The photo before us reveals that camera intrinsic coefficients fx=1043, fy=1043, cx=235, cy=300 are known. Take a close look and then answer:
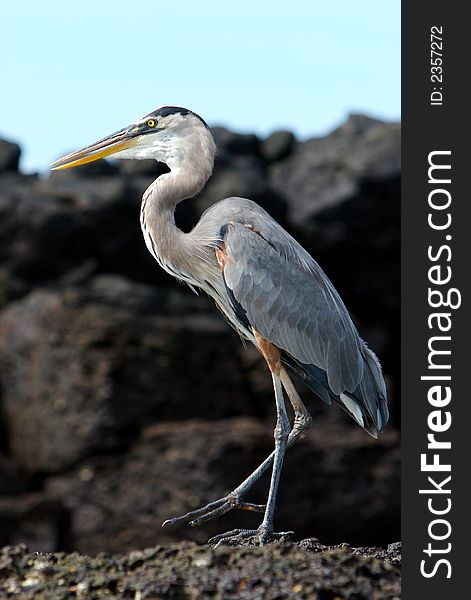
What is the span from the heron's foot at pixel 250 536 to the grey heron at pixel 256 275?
31.8 inches

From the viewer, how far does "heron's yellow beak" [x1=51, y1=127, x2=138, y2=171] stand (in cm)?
668

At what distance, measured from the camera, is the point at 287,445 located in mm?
6160

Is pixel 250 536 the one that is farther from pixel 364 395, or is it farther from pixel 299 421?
pixel 364 395

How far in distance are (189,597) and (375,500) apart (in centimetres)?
867

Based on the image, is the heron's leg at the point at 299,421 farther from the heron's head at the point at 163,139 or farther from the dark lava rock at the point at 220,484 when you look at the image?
the dark lava rock at the point at 220,484

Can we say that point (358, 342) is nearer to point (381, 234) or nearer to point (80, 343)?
point (80, 343)

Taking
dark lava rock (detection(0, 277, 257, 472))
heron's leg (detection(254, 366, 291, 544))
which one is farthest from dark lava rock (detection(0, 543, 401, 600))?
dark lava rock (detection(0, 277, 257, 472))

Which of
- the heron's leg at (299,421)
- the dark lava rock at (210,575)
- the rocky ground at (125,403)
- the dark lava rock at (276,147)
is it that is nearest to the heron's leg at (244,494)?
the heron's leg at (299,421)

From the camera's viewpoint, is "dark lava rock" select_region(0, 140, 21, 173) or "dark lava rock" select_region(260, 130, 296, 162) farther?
"dark lava rock" select_region(260, 130, 296, 162)

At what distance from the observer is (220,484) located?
11992 mm

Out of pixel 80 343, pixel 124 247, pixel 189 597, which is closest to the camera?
pixel 189 597

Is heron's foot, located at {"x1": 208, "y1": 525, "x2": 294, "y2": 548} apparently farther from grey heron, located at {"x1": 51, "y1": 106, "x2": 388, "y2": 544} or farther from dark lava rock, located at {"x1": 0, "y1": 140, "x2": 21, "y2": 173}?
dark lava rock, located at {"x1": 0, "y1": 140, "x2": 21, "y2": 173}

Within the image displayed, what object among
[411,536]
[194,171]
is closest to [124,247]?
[194,171]

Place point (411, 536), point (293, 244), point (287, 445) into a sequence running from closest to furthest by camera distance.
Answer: point (411, 536), point (287, 445), point (293, 244)
